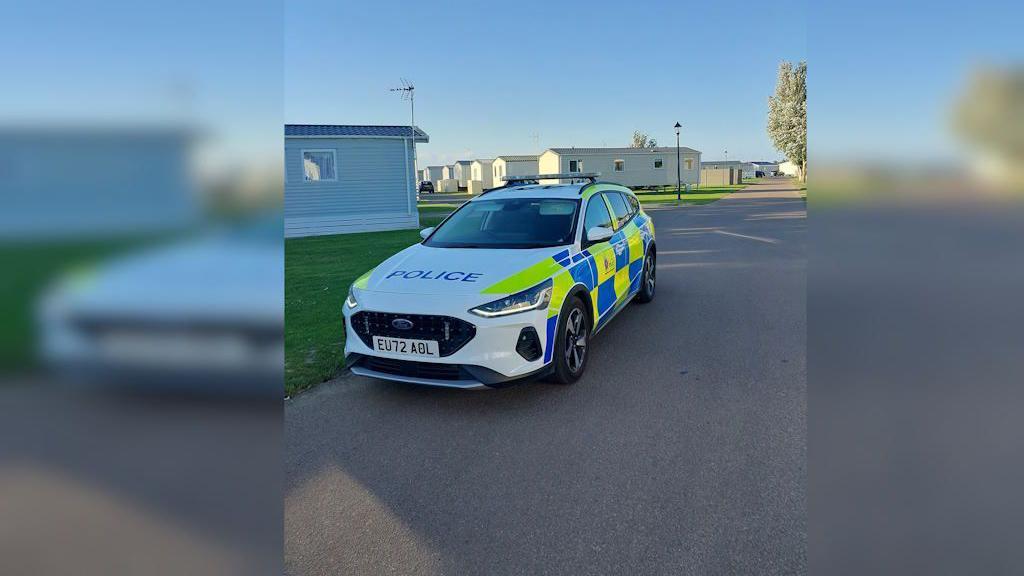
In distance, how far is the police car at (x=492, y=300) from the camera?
4387mm

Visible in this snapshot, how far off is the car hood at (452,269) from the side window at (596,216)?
66cm

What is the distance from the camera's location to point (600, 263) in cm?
582

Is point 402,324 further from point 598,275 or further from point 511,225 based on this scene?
point 598,275

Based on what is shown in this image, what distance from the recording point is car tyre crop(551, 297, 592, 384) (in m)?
4.78

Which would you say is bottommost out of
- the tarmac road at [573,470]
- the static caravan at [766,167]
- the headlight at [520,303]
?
→ the tarmac road at [573,470]
